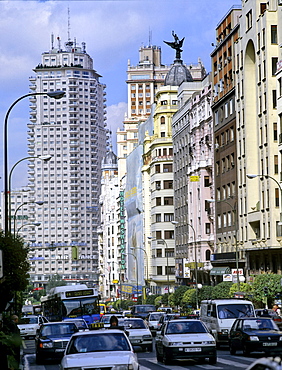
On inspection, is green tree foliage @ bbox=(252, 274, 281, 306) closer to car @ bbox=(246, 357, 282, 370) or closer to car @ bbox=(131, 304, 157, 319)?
car @ bbox=(131, 304, 157, 319)

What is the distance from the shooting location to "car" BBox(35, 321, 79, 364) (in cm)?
2798

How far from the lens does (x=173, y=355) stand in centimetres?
2456

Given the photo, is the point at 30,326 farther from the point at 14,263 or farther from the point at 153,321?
the point at 14,263

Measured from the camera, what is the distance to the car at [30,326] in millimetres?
47994

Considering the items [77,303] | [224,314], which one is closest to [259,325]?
[224,314]

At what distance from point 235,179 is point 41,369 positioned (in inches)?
2012

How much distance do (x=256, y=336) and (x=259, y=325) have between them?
3.37 ft

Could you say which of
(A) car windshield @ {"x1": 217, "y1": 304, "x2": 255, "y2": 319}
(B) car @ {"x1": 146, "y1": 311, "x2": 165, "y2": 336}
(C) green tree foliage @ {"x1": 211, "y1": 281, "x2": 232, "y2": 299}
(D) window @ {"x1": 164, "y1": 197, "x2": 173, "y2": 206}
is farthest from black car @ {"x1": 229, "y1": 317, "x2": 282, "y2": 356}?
(D) window @ {"x1": 164, "y1": 197, "x2": 173, "y2": 206}

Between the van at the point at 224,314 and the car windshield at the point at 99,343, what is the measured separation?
15.5m

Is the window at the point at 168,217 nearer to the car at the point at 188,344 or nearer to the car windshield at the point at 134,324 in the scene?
the car windshield at the point at 134,324

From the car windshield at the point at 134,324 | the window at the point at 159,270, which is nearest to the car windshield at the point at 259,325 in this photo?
the car windshield at the point at 134,324

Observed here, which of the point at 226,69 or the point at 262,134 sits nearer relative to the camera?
the point at 262,134

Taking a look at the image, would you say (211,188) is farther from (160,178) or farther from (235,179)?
(160,178)

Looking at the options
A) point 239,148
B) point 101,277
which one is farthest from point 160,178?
point 101,277
